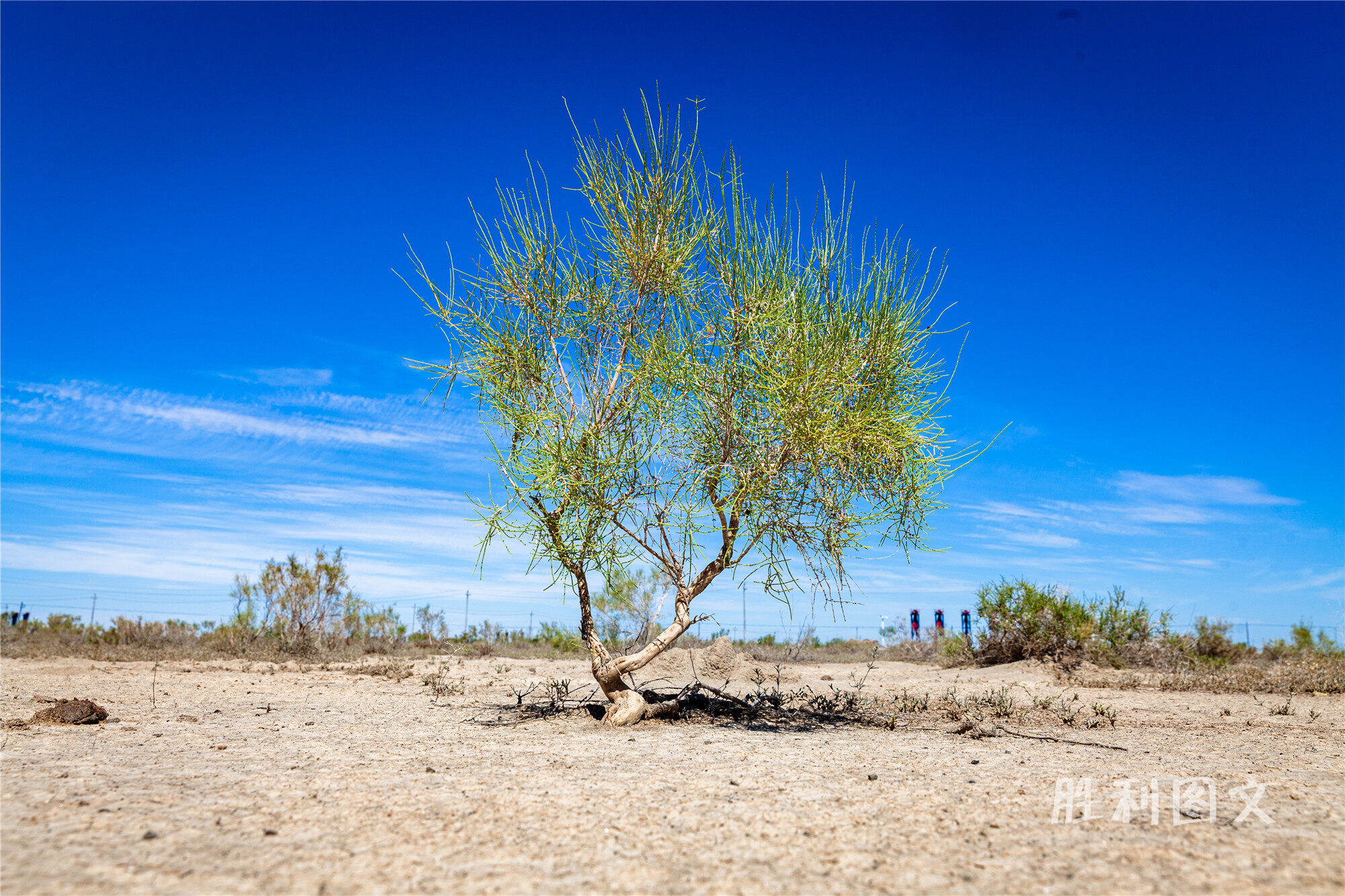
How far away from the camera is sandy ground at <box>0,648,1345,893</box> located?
3432 millimetres

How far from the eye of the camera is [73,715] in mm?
7418

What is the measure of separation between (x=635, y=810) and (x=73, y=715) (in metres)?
6.14

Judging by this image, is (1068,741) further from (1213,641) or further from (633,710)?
(1213,641)

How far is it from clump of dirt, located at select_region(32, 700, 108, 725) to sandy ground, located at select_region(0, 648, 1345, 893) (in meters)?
0.13

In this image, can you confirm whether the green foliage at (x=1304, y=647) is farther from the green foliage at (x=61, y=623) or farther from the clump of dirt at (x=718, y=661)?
the green foliage at (x=61, y=623)

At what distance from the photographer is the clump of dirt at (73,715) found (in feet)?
24.2

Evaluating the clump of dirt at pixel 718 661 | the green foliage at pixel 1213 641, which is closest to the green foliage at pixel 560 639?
the clump of dirt at pixel 718 661

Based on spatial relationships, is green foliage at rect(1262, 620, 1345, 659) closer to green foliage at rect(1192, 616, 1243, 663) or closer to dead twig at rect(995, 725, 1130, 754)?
green foliage at rect(1192, 616, 1243, 663)

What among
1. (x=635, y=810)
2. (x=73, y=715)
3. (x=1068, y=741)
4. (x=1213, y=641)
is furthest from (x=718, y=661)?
(x=1213, y=641)

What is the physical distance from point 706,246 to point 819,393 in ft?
7.08

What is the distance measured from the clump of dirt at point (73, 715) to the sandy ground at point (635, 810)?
134 millimetres

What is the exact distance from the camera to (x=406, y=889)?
324 cm

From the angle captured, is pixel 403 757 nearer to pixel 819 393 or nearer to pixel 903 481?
pixel 819 393

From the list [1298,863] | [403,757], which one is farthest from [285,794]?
[1298,863]
